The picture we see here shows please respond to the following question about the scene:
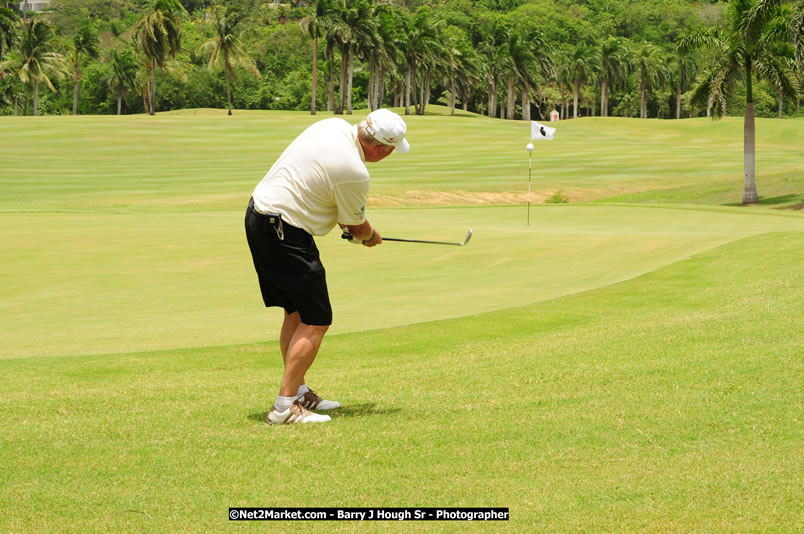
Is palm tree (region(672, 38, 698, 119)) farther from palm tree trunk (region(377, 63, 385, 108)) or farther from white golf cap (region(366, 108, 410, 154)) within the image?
white golf cap (region(366, 108, 410, 154))

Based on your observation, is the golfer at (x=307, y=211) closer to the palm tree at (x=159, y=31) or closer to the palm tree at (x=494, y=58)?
the palm tree at (x=159, y=31)

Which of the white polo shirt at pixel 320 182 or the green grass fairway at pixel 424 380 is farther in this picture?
the white polo shirt at pixel 320 182

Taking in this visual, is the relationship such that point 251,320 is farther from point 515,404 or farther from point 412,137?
point 412,137

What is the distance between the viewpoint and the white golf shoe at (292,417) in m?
6.60

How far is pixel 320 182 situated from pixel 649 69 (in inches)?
5051

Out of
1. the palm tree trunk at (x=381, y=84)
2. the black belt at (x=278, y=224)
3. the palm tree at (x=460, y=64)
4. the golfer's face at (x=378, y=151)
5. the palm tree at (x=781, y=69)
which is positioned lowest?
the black belt at (x=278, y=224)

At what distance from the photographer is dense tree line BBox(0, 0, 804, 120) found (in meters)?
95.5

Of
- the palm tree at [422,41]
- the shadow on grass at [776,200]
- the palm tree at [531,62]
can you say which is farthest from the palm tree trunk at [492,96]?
the shadow on grass at [776,200]

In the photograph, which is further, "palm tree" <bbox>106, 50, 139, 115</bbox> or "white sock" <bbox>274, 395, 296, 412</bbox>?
"palm tree" <bbox>106, 50, 139, 115</bbox>

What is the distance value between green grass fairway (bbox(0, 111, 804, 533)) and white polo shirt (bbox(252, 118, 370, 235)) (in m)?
1.47

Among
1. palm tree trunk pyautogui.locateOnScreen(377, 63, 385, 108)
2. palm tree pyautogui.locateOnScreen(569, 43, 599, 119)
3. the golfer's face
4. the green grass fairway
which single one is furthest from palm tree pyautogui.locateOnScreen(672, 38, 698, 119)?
the golfer's face

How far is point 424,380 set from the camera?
8086 mm

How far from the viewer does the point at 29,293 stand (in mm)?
14469

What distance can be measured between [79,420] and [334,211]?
2.33 meters
